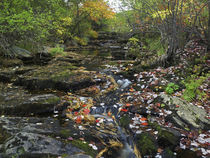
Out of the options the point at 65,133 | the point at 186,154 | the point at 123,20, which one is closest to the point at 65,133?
the point at 65,133

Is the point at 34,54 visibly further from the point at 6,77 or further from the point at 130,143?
the point at 130,143

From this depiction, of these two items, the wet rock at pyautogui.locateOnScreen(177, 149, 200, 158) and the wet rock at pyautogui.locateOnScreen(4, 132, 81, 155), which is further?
the wet rock at pyautogui.locateOnScreen(177, 149, 200, 158)

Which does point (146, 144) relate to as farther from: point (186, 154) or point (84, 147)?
point (84, 147)

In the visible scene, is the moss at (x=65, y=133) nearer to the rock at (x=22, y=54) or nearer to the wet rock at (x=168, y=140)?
the wet rock at (x=168, y=140)

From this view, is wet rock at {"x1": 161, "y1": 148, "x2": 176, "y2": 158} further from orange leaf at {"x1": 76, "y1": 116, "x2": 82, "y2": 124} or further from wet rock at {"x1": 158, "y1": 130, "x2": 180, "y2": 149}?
orange leaf at {"x1": 76, "y1": 116, "x2": 82, "y2": 124}

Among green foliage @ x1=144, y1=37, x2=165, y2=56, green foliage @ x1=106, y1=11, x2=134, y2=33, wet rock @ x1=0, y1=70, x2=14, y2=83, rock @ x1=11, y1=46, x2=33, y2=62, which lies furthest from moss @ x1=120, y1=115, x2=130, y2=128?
rock @ x1=11, y1=46, x2=33, y2=62

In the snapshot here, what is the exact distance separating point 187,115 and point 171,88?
160cm

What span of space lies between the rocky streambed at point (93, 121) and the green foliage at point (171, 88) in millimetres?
229

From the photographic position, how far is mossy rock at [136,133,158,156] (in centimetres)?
337

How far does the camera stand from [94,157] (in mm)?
2873

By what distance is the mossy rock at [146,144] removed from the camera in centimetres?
337

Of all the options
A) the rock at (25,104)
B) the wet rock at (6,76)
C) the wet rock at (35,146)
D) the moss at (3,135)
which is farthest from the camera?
the wet rock at (6,76)

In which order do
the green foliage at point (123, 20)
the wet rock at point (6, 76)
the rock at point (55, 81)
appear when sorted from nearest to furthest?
the rock at point (55, 81) < the wet rock at point (6, 76) < the green foliage at point (123, 20)

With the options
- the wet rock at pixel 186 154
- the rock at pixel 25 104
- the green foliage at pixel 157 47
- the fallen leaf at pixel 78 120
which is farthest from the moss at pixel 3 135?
the green foliage at pixel 157 47
